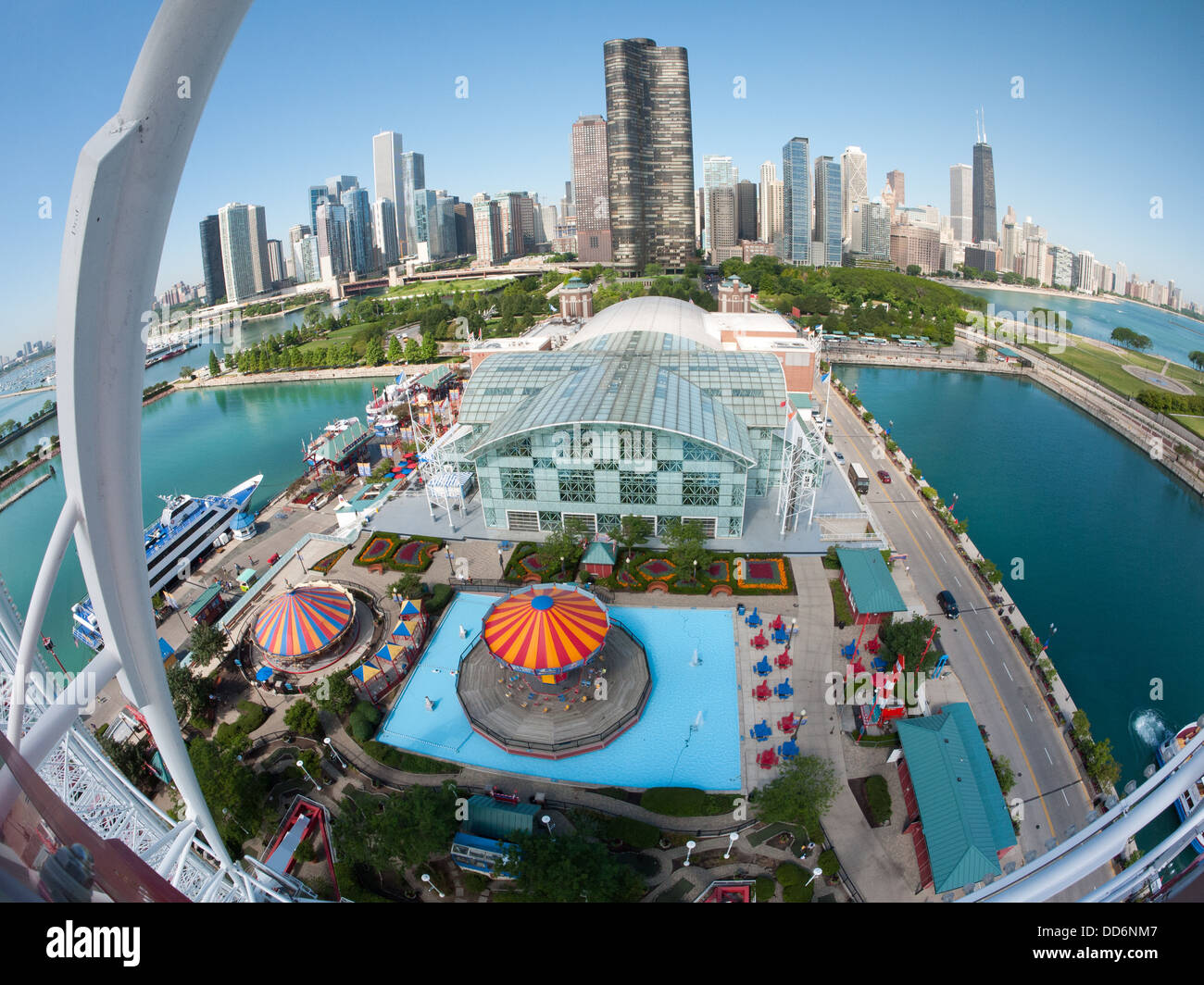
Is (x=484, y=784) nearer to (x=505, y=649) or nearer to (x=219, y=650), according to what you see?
(x=505, y=649)

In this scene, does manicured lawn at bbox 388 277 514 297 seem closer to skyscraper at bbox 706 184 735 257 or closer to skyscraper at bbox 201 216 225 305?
skyscraper at bbox 201 216 225 305

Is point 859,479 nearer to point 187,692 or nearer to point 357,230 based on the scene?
point 187,692

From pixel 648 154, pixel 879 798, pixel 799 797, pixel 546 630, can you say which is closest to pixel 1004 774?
pixel 879 798

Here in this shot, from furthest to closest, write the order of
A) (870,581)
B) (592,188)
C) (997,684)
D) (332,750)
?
(592,188) → (870,581) → (997,684) → (332,750)

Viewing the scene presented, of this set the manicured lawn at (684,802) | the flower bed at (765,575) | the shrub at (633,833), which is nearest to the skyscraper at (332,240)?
the flower bed at (765,575)

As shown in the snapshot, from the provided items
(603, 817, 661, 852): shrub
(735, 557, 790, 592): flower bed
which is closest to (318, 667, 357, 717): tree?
(603, 817, 661, 852): shrub

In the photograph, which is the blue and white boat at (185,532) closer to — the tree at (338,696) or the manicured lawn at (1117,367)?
the tree at (338,696)
